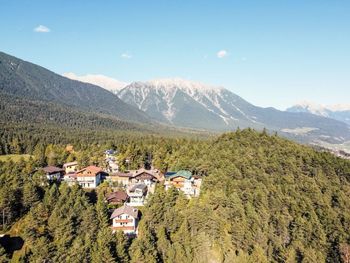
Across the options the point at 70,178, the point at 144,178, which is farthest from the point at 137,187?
the point at 70,178

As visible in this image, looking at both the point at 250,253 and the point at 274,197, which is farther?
the point at 274,197

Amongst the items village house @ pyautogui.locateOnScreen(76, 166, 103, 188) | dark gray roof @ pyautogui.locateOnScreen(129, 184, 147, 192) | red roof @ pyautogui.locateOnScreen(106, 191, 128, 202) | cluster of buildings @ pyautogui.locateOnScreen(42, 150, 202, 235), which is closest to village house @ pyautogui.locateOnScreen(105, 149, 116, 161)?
→ cluster of buildings @ pyautogui.locateOnScreen(42, 150, 202, 235)

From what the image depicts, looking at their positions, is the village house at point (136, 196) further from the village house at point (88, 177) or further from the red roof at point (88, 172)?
the red roof at point (88, 172)

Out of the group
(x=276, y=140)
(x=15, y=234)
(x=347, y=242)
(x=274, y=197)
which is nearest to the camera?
(x=15, y=234)

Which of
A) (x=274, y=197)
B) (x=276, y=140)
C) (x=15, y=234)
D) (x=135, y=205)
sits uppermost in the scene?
(x=276, y=140)

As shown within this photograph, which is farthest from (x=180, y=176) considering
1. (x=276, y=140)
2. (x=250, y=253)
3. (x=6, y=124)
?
(x=6, y=124)

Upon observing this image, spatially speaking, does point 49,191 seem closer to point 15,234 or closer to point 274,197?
point 15,234
